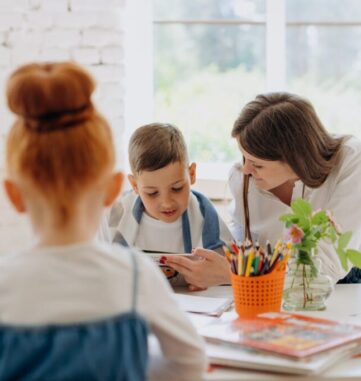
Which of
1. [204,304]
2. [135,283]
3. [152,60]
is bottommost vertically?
[204,304]

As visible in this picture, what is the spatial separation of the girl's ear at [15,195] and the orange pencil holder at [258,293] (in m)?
0.68

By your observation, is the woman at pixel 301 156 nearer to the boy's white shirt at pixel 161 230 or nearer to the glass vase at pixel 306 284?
the boy's white shirt at pixel 161 230

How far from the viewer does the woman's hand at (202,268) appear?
2051 millimetres

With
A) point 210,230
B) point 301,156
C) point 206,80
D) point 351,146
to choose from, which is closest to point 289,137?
point 301,156

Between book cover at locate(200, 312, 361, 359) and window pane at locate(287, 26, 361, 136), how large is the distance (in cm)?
219

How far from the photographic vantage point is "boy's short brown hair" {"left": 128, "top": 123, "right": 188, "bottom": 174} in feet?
7.11

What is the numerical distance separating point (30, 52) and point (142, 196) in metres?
1.38

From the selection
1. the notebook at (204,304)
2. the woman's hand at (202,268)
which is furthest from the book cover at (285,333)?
the woman's hand at (202,268)

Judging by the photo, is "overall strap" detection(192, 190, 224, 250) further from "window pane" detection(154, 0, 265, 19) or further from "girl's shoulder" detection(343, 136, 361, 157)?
"window pane" detection(154, 0, 265, 19)

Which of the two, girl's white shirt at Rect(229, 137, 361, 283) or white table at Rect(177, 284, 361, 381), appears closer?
white table at Rect(177, 284, 361, 381)

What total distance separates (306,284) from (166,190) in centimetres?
54

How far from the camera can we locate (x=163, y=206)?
221cm

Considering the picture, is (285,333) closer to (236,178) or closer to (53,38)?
(236,178)

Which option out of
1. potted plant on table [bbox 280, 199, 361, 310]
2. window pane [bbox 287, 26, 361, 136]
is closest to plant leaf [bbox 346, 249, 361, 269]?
potted plant on table [bbox 280, 199, 361, 310]
